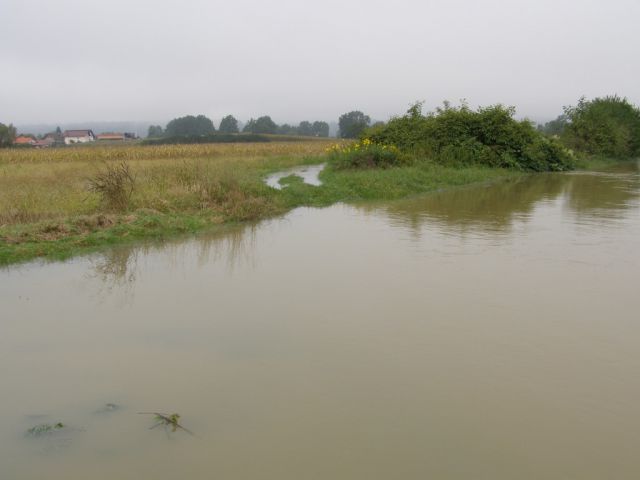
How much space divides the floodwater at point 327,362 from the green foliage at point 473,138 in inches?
618

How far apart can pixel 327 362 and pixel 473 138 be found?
2164 centimetres

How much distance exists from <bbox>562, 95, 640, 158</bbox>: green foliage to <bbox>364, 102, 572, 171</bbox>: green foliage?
37.4 feet

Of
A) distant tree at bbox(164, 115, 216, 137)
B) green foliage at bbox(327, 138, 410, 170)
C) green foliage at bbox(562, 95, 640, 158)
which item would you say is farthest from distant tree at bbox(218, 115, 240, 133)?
green foliage at bbox(327, 138, 410, 170)

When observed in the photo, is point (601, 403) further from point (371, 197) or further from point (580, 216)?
point (371, 197)

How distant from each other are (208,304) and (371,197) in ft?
32.7

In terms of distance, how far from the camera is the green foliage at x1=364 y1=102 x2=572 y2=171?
24.2 meters

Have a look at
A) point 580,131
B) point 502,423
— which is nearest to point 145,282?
point 502,423

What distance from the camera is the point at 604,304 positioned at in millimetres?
6227

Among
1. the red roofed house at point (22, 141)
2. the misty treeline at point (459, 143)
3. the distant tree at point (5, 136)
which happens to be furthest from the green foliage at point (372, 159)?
the red roofed house at point (22, 141)

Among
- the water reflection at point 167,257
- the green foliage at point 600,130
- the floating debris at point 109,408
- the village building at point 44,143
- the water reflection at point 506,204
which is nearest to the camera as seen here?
the floating debris at point 109,408

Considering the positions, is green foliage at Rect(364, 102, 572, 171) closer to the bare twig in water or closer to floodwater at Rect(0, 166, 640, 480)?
floodwater at Rect(0, 166, 640, 480)

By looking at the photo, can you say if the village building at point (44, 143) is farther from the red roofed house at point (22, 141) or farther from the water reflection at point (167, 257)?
the water reflection at point (167, 257)

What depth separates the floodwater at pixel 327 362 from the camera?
3.54 m

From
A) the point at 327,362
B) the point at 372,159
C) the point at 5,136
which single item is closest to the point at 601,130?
the point at 372,159
